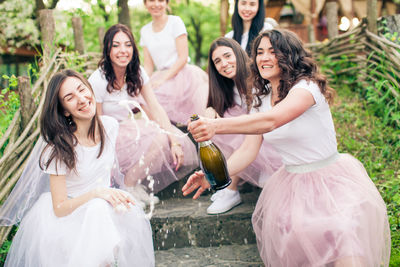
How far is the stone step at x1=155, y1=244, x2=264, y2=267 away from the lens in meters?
2.71

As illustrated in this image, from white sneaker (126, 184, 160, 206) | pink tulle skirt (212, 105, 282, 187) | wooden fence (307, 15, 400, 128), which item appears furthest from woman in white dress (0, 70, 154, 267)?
wooden fence (307, 15, 400, 128)

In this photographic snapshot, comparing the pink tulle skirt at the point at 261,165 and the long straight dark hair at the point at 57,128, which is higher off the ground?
the long straight dark hair at the point at 57,128

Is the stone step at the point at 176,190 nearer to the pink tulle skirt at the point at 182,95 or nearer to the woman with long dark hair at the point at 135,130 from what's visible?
the woman with long dark hair at the point at 135,130

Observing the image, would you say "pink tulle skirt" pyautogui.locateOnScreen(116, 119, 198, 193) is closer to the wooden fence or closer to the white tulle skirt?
the white tulle skirt

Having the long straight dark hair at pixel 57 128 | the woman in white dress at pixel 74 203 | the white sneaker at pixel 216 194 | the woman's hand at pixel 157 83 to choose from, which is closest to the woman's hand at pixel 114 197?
the woman in white dress at pixel 74 203

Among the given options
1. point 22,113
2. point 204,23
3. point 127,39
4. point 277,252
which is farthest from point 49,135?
point 204,23

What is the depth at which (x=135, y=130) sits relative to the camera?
352 cm

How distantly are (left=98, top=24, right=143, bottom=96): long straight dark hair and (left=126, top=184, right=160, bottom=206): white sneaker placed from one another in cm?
97

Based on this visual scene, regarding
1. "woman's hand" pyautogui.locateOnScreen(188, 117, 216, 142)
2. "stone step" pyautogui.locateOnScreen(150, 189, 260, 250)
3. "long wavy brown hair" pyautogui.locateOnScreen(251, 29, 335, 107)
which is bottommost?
"stone step" pyautogui.locateOnScreen(150, 189, 260, 250)

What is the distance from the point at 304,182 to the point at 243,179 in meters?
0.99

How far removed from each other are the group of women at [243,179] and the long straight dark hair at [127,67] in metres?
0.69

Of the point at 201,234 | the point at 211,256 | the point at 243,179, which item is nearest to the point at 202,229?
the point at 201,234

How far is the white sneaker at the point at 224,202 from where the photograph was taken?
303 centimetres

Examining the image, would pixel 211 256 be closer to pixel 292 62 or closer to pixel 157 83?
pixel 292 62
